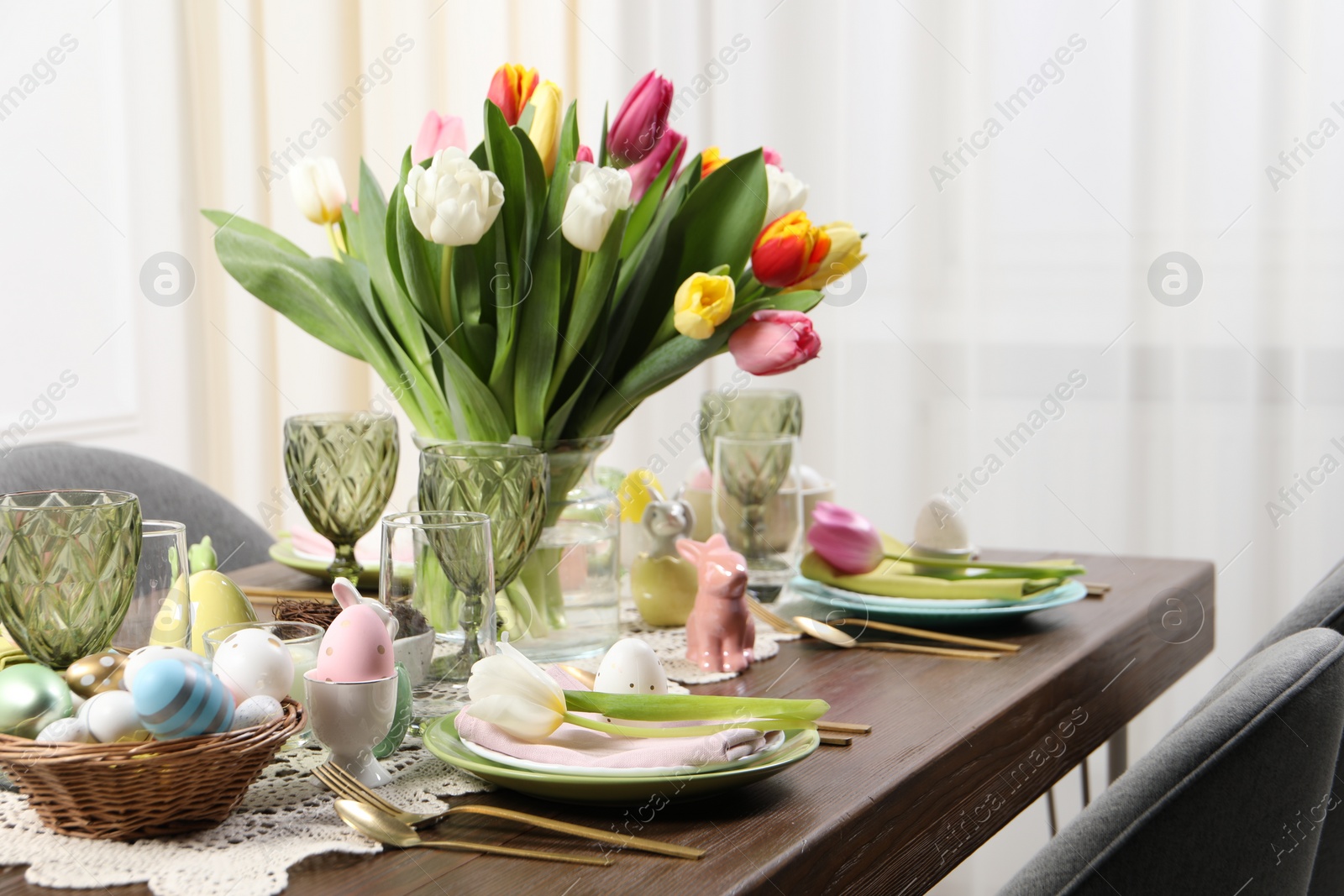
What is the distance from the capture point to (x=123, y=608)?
0.80 m

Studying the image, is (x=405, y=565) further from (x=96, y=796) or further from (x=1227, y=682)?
(x=1227, y=682)

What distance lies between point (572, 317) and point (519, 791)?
0.44 metres

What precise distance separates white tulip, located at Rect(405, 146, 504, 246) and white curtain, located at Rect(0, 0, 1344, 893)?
1628mm

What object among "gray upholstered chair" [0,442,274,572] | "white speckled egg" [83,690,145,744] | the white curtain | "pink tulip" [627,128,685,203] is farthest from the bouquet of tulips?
the white curtain

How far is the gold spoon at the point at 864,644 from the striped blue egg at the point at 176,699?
0.57 meters

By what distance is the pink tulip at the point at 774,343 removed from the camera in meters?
1.04

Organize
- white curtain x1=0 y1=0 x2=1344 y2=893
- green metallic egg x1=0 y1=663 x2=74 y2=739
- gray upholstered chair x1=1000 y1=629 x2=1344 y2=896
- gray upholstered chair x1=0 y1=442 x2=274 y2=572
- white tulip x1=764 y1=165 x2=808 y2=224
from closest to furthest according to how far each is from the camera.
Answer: gray upholstered chair x1=1000 y1=629 x2=1344 y2=896, green metallic egg x1=0 y1=663 x2=74 y2=739, white tulip x1=764 y1=165 x2=808 y2=224, gray upholstered chair x1=0 y1=442 x2=274 y2=572, white curtain x1=0 y1=0 x2=1344 y2=893

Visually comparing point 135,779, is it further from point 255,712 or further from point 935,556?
point 935,556

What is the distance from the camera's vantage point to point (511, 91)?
1.12 metres

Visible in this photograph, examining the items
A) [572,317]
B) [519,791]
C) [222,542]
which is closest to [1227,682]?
[519,791]

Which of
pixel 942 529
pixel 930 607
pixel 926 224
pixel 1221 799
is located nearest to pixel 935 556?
pixel 942 529

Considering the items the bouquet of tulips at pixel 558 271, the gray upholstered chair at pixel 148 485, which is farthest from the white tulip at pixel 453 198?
the gray upholstered chair at pixel 148 485

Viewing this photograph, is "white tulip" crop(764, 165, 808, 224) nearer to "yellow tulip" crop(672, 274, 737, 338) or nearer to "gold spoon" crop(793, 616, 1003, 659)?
"yellow tulip" crop(672, 274, 737, 338)

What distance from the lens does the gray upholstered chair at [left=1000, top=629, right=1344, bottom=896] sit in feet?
1.92
